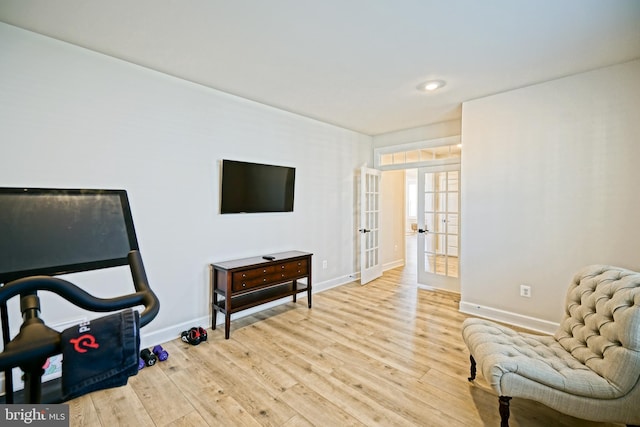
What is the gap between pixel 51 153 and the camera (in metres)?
2.33

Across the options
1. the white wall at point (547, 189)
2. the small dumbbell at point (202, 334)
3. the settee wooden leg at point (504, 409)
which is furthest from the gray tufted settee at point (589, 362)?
the small dumbbell at point (202, 334)

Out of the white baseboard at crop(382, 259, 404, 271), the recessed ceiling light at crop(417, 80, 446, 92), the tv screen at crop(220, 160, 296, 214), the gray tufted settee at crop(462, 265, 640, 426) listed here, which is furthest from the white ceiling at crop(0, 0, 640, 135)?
the white baseboard at crop(382, 259, 404, 271)

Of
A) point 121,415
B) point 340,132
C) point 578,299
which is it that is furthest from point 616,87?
point 121,415

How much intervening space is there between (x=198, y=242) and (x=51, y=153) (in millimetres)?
1407

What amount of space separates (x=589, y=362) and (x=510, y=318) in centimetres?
178

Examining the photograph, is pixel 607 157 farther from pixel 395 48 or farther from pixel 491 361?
pixel 491 361

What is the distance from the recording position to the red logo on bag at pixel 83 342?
636mm

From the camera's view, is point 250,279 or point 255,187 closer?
point 250,279

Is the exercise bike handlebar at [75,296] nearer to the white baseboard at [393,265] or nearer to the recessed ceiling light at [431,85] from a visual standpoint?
the recessed ceiling light at [431,85]

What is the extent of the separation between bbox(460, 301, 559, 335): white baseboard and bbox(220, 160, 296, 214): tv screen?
8.57ft

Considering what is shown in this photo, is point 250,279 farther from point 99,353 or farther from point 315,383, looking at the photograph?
point 99,353

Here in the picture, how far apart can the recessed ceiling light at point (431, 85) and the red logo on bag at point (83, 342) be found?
337 centimetres

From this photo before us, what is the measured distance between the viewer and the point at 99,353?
0.65 m

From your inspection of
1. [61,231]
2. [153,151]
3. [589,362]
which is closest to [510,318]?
[589,362]
